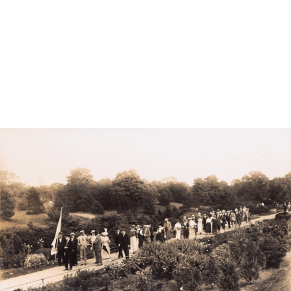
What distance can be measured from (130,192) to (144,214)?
563 mm

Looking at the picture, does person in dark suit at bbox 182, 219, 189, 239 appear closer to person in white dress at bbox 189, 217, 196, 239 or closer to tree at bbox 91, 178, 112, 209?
person in white dress at bbox 189, 217, 196, 239

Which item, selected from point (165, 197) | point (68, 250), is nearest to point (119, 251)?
point (68, 250)

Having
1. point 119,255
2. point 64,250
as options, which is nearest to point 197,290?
point 119,255

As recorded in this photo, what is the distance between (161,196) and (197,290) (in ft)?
6.38

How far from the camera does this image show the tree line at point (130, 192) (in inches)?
223

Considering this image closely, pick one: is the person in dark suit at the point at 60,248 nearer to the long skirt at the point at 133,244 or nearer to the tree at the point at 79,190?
the tree at the point at 79,190

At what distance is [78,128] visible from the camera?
5723mm

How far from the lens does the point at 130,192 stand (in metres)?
5.97

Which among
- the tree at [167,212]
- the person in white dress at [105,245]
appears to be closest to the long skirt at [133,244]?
the person in white dress at [105,245]

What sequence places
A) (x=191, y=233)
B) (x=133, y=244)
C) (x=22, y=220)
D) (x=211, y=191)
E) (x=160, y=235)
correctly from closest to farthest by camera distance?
1. (x=22, y=220)
2. (x=133, y=244)
3. (x=160, y=235)
4. (x=211, y=191)
5. (x=191, y=233)

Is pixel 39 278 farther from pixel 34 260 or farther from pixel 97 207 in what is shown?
pixel 97 207

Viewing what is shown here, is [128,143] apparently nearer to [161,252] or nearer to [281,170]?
[161,252]

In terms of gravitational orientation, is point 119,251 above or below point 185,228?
below

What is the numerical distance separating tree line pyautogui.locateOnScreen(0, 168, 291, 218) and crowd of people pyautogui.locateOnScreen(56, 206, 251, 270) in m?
0.33
